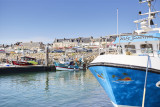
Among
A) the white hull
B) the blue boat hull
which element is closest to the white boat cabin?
the white hull

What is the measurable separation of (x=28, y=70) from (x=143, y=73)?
33.9 metres

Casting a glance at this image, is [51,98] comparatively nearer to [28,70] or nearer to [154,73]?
[154,73]

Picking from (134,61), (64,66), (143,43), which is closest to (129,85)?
(134,61)

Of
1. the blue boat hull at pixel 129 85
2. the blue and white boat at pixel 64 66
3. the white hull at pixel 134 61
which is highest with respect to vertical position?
the white hull at pixel 134 61

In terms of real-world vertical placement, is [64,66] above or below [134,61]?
below

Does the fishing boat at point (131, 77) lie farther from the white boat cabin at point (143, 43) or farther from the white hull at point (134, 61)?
the white boat cabin at point (143, 43)

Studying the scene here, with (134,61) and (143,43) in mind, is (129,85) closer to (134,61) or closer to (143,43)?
(134,61)

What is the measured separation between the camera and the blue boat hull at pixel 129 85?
9.32 meters

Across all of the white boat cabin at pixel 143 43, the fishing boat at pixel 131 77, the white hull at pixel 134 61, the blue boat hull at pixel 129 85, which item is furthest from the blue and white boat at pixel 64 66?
the white hull at pixel 134 61

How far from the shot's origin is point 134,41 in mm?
11867

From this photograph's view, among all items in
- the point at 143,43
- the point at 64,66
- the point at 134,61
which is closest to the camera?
the point at 134,61

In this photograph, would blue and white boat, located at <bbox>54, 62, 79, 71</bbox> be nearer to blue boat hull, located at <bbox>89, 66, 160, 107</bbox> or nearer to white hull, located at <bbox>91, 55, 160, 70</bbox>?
blue boat hull, located at <bbox>89, 66, 160, 107</bbox>

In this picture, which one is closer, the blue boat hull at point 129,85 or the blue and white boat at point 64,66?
the blue boat hull at point 129,85

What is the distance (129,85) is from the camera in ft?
31.5
